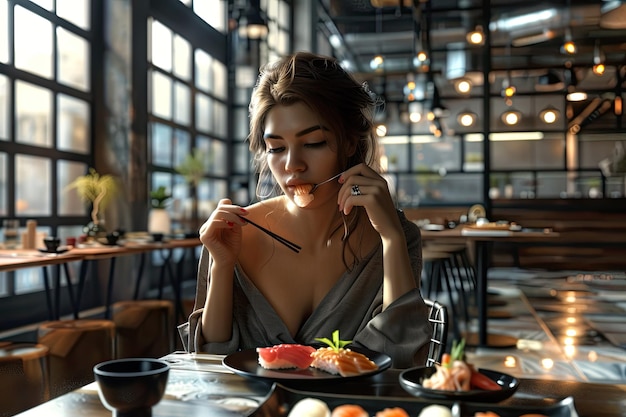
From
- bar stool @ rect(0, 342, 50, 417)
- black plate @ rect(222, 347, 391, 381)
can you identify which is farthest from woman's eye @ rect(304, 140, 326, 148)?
bar stool @ rect(0, 342, 50, 417)

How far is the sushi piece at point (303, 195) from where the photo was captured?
4.64ft

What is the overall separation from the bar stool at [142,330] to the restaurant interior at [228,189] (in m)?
0.01

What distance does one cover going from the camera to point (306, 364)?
105 cm

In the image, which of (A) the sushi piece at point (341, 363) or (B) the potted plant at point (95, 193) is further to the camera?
(B) the potted plant at point (95, 193)

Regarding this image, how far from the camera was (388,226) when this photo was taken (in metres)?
1.40

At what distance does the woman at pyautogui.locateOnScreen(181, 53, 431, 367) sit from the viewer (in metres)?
1.38

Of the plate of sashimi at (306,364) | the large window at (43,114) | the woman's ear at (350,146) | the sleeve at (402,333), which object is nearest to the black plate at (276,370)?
the plate of sashimi at (306,364)

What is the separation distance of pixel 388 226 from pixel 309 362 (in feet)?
1.46

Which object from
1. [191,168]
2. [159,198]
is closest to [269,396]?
[159,198]

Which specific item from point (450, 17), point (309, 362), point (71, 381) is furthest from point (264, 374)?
point (450, 17)

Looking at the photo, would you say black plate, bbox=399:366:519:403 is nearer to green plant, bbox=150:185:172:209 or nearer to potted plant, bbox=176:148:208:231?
green plant, bbox=150:185:172:209

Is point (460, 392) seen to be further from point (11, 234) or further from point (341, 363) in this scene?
point (11, 234)

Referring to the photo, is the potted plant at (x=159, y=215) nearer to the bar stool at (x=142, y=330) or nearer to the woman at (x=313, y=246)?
the bar stool at (x=142, y=330)

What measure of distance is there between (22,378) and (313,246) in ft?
6.08
